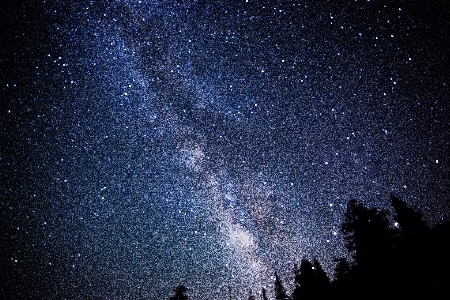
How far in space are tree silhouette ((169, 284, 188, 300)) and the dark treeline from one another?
44.6ft

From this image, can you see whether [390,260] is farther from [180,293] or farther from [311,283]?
[180,293]

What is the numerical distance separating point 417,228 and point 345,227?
520cm

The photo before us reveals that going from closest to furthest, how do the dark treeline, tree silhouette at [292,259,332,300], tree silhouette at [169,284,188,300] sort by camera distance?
the dark treeline, tree silhouette at [292,259,332,300], tree silhouette at [169,284,188,300]

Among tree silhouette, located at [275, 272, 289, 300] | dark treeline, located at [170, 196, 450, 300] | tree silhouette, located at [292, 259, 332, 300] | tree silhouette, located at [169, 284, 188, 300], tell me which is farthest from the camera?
tree silhouette, located at [275, 272, 289, 300]

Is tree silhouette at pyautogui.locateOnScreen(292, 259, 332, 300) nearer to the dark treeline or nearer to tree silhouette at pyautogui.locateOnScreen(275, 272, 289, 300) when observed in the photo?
the dark treeline

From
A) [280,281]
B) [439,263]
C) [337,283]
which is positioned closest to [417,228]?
[439,263]

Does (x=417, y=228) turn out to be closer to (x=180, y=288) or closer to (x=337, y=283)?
(x=337, y=283)

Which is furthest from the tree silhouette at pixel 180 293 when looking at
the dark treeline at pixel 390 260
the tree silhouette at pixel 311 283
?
the dark treeline at pixel 390 260

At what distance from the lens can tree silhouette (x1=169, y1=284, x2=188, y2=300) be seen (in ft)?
73.2

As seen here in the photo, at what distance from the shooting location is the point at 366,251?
42.9 feet

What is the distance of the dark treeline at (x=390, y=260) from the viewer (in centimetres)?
1225

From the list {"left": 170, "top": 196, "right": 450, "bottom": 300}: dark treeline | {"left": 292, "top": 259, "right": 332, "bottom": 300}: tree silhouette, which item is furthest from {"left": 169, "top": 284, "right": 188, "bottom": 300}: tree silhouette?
{"left": 170, "top": 196, "right": 450, "bottom": 300}: dark treeline

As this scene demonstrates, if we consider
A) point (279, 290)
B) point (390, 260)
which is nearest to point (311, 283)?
point (390, 260)

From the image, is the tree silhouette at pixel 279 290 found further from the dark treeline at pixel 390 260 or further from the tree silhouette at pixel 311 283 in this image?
the dark treeline at pixel 390 260
